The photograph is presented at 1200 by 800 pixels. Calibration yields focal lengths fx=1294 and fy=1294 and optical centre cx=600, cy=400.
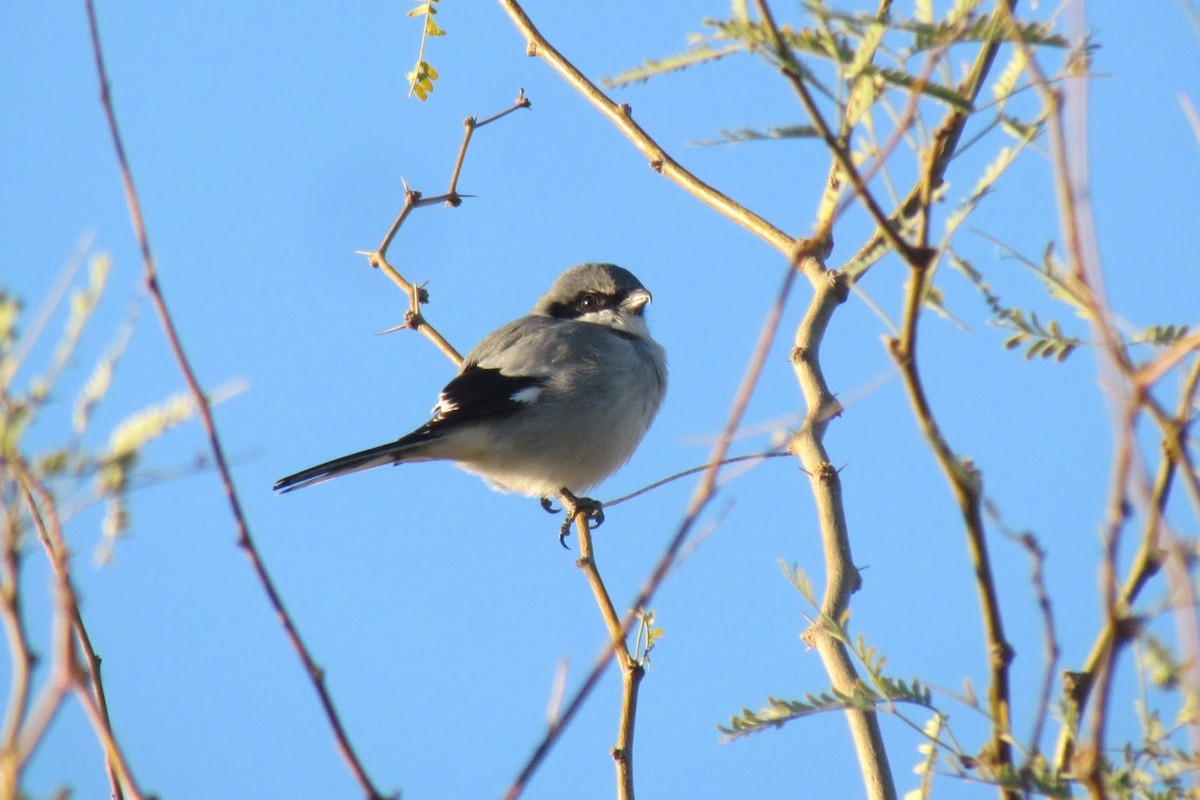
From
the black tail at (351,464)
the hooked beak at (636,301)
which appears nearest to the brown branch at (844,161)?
the black tail at (351,464)

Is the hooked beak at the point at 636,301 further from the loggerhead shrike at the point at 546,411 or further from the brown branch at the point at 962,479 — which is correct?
the brown branch at the point at 962,479

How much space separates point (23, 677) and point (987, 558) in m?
0.96

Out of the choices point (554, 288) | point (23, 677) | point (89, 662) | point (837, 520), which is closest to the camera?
point (23, 677)

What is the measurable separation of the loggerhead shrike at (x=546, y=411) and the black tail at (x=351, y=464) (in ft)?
0.10

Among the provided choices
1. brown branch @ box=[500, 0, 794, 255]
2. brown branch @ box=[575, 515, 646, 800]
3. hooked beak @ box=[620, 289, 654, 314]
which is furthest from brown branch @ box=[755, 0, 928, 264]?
hooked beak @ box=[620, 289, 654, 314]

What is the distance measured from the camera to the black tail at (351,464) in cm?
498

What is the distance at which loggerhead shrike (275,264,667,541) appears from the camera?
5723mm

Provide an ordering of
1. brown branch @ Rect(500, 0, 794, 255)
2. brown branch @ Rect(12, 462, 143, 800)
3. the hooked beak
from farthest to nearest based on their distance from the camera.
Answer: the hooked beak, brown branch @ Rect(500, 0, 794, 255), brown branch @ Rect(12, 462, 143, 800)

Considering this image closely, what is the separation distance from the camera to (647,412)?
6219 millimetres

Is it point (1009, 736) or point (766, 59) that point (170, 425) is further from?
point (1009, 736)

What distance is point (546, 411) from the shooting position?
588 centimetres

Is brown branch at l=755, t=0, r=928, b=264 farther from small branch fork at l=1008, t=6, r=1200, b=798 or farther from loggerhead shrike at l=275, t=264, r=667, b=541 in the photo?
loggerhead shrike at l=275, t=264, r=667, b=541

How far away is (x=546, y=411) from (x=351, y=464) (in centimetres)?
104

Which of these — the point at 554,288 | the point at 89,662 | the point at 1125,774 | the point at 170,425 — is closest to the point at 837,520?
the point at 1125,774
